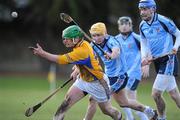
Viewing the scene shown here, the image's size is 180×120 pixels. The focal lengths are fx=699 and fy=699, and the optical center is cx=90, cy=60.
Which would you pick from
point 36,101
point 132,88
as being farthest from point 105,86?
point 36,101

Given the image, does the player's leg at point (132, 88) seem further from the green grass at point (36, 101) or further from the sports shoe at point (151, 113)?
the green grass at point (36, 101)

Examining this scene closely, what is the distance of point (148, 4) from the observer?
15234 millimetres

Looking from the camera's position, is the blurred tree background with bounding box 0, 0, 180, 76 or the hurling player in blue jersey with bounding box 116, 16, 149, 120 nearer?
the hurling player in blue jersey with bounding box 116, 16, 149, 120

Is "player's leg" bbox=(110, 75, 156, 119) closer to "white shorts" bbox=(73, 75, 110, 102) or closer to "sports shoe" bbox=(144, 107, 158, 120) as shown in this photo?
"sports shoe" bbox=(144, 107, 158, 120)

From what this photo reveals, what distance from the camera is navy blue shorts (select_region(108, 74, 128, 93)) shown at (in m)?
15.5

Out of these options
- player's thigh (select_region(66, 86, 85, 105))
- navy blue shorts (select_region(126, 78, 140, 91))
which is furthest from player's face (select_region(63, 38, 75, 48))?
navy blue shorts (select_region(126, 78, 140, 91))

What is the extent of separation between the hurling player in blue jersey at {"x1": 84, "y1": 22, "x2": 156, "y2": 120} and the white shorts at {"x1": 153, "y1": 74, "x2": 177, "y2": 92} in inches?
21.9

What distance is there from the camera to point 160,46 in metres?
15.4

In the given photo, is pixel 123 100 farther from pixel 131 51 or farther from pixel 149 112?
pixel 131 51

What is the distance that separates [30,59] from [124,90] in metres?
34.7

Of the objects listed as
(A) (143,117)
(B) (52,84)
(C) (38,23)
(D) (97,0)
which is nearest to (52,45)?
(C) (38,23)

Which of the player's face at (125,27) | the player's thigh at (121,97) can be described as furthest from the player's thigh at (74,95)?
the player's face at (125,27)

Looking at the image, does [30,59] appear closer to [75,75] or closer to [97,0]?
[97,0]

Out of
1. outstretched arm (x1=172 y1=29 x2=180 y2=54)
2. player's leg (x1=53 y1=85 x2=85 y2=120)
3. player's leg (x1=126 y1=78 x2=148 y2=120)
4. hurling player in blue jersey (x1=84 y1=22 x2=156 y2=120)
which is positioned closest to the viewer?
player's leg (x1=53 y1=85 x2=85 y2=120)
